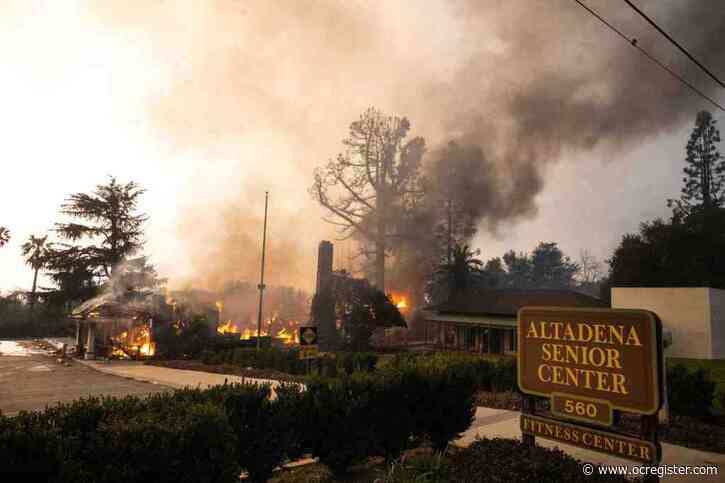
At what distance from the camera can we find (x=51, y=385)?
18891mm

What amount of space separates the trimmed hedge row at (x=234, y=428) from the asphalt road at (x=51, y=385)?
10.4m

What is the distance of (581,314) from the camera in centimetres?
778

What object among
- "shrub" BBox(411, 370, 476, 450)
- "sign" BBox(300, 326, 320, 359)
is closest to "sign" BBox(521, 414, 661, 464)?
"shrub" BBox(411, 370, 476, 450)

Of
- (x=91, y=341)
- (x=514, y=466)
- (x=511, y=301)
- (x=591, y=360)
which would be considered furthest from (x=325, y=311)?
(x=514, y=466)

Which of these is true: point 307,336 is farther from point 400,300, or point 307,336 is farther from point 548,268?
point 548,268

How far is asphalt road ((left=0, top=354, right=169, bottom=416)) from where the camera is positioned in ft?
50.5

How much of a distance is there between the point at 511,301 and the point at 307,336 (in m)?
25.3

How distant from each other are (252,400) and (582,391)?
5763mm

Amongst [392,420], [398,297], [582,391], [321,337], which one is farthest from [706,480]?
[398,297]

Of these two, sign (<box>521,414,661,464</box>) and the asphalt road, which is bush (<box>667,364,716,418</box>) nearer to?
sign (<box>521,414,661,464</box>)

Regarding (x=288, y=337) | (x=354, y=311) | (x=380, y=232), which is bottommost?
(x=288, y=337)

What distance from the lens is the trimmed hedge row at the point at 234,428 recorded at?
16.2ft

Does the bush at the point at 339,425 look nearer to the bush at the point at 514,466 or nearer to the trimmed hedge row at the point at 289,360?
the bush at the point at 514,466

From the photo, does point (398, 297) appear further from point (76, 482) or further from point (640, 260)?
point (76, 482)
